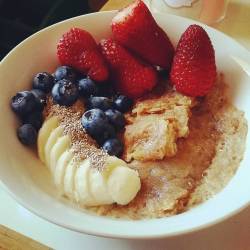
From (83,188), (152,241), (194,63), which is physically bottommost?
(152,241)

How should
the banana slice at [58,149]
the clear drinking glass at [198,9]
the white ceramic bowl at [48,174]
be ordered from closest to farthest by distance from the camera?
the white ceramic bowl at [48,174], the banana slice at [58,149], the clear drinking glass at [198,9]

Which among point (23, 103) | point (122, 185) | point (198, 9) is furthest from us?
point (198, 9)

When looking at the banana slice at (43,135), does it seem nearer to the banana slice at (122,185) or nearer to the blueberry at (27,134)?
the blueberry at (27,134)

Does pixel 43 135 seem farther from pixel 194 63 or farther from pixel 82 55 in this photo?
pixel 194 63

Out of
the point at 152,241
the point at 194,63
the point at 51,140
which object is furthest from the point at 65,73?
the point at 152,241

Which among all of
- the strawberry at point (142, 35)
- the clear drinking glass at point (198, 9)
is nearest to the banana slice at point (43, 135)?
the strawberry at point (142, 35)

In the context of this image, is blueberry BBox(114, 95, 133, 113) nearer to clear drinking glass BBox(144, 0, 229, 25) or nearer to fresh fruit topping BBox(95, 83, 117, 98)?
fresh fruit topping BBox(95, 83, 117, 98)

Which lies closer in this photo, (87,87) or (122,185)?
(122,185)

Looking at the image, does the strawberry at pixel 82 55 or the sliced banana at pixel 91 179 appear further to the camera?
the strawberry at pixel 82 55
